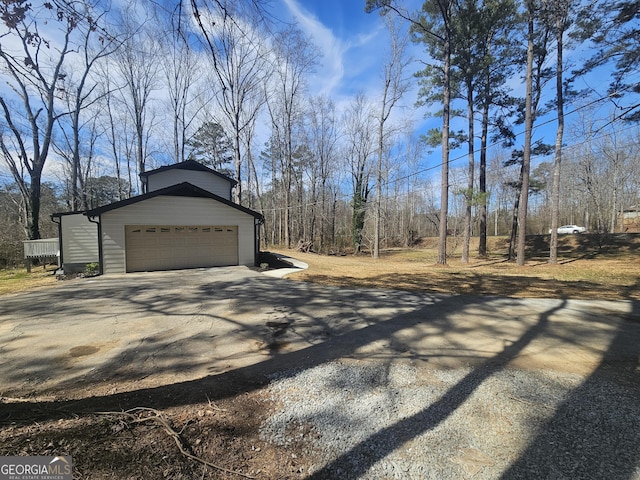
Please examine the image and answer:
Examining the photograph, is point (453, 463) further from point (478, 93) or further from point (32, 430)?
point (478, 93)

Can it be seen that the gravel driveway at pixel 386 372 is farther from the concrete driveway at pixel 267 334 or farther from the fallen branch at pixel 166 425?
the fallen branch at pixel 166 425

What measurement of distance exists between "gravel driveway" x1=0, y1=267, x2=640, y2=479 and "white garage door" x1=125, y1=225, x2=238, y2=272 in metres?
5.11

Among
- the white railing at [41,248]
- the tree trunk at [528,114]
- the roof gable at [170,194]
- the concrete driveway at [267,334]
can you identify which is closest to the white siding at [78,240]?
the white railing at [41,248]

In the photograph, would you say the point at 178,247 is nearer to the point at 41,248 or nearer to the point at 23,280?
the point at 23,280

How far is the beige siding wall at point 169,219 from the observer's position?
10.7 m

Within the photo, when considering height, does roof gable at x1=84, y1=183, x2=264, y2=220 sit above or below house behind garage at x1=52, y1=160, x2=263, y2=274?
above

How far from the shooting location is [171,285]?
8.32 metres

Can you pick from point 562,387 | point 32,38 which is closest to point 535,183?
point 562,387

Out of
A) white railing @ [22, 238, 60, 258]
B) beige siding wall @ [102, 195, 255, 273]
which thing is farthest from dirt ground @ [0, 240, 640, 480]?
white railing @ [22, 238, 60, 258]

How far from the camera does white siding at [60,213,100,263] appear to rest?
12578mm

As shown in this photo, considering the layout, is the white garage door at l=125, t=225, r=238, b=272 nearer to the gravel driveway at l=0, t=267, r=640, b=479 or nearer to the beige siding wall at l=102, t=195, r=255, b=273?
the beige siding wall at l=102, t=195, r=255, b=273

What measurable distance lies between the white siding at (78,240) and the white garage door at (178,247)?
3648mm

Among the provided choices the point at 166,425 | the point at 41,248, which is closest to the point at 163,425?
the point at 166,425

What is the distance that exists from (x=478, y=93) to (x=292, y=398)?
19.6 meters
